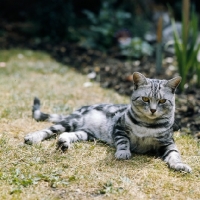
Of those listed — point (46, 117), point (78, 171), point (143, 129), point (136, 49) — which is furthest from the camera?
point (136, 49)

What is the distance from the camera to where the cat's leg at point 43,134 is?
3.62 metres

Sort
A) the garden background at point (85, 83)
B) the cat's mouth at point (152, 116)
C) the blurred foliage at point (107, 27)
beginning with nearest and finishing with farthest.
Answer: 1. the garden background at point (85, 83)
2. the cat's mouth at point (152, 116)
3. the blurred foliage at point (107, 27)

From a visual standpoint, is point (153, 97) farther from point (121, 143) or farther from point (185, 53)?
point (185, 53)

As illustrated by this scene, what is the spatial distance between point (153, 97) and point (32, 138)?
1.18m

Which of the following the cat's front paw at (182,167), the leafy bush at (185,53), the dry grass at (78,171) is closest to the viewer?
the dry grass at (78,171)

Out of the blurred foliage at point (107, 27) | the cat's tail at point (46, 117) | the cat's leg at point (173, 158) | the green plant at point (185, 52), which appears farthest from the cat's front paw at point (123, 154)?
the blurred foliage at point (107, 27)

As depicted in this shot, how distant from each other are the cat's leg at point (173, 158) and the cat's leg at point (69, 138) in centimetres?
79

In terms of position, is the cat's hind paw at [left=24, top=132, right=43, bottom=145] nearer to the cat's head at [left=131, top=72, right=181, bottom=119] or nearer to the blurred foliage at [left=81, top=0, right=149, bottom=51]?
the cat's head at [left=131, top=72, right=181, bottom=119]

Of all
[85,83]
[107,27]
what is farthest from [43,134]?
[107,27]

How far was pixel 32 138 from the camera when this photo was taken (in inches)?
143

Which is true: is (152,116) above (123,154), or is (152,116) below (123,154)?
above

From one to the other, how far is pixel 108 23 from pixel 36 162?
19.3 ft

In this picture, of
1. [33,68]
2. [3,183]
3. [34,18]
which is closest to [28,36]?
[34,18]

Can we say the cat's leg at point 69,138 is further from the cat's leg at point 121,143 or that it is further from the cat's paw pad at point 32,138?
the cat's leg at point 121,143
